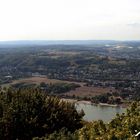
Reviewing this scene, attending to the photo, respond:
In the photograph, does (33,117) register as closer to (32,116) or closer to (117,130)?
(32,116)

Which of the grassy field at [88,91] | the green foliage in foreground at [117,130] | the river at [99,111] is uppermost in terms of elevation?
the green foliage in foreground at [117,130]

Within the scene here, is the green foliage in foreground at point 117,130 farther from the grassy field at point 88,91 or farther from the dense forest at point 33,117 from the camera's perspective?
the grassy field at point 88,91

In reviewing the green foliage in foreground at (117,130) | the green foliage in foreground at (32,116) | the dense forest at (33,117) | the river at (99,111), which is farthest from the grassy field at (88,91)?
the green foliage in foreground at (117,130)

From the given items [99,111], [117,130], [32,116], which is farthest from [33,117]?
[99,111]

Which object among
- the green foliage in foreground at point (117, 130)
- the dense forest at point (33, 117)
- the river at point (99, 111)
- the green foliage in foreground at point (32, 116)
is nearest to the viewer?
the green foliage in foreground at point (117, 130)

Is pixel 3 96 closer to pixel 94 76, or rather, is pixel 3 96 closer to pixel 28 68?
pixel 94 76

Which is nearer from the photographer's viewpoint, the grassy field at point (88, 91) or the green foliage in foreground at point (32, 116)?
the green foliage in foreground at point (32, 116)
